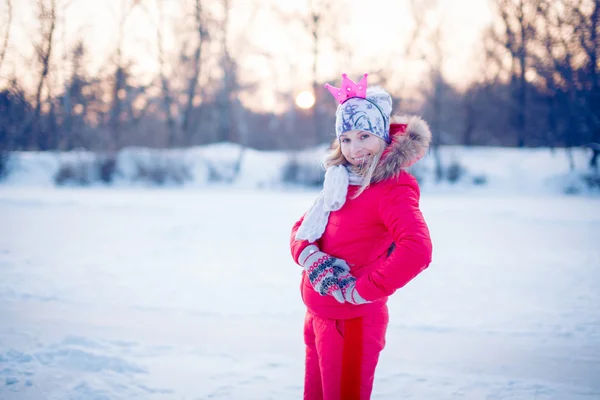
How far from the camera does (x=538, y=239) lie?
6.00 meters

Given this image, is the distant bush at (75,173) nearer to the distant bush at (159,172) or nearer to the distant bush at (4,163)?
the distant bush at (159,172)

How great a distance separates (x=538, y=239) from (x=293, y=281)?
3.71 meters

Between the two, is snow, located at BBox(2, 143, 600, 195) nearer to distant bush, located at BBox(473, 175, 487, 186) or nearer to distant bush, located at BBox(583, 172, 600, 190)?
distant bush, located at BBox(473, 175, 487, 186)

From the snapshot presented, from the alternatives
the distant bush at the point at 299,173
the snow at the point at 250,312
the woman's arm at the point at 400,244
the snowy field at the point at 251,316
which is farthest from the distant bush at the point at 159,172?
the woman's arm at the point at 400,244

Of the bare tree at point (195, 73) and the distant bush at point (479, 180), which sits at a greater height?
the bare tree at point (195, 73)

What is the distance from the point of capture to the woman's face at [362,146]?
5.29ft

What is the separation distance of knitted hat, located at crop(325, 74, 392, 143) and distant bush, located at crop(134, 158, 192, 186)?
42.7 feet

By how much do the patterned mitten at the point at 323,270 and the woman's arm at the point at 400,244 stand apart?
84mm

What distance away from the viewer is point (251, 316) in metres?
3.55

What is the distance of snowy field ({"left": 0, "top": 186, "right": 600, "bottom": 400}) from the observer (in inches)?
101

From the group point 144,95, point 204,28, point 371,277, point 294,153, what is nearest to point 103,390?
point 371,277

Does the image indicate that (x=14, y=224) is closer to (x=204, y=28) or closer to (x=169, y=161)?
(x=169, y=161)

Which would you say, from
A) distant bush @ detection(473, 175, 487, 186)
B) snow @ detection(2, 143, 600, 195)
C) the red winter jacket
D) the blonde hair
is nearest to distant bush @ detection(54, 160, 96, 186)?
snow @ detection(2, 143, 600, 195)

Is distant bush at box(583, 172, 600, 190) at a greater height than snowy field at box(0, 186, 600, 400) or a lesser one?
greater
